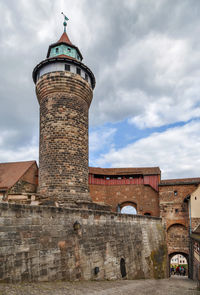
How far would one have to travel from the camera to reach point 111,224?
11.8 m

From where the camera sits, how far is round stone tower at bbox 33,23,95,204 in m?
13.1

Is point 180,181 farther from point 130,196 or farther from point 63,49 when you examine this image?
point 63,49

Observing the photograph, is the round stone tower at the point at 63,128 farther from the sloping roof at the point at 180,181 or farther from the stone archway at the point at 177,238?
the stone archway at the point at 177,238

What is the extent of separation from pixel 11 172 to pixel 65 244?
10.6 metres

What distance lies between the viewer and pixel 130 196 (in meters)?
22.7

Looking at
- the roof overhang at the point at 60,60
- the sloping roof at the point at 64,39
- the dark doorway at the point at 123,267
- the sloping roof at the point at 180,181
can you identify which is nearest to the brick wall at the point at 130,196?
the sloping roof at the point at 180,181


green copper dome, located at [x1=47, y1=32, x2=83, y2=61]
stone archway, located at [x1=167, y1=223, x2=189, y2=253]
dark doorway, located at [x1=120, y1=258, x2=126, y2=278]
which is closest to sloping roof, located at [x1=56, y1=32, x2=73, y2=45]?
green copper dome, located at [x1=47, y1=32, x2=83, y2=61]

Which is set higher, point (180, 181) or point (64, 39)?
point (64, 39)

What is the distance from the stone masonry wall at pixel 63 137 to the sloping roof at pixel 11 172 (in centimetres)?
358

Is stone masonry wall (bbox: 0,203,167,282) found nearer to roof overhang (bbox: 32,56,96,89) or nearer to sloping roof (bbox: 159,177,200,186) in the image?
sloping roof (bbox: 159,177,200,186)

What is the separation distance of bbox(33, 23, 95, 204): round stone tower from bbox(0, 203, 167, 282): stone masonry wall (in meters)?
2.92

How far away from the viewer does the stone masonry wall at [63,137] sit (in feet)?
42.9

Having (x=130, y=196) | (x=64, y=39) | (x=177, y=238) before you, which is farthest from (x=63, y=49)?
(x=177, y=238)

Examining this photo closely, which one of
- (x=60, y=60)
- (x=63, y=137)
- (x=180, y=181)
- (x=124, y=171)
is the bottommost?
(x=180, y=181)
